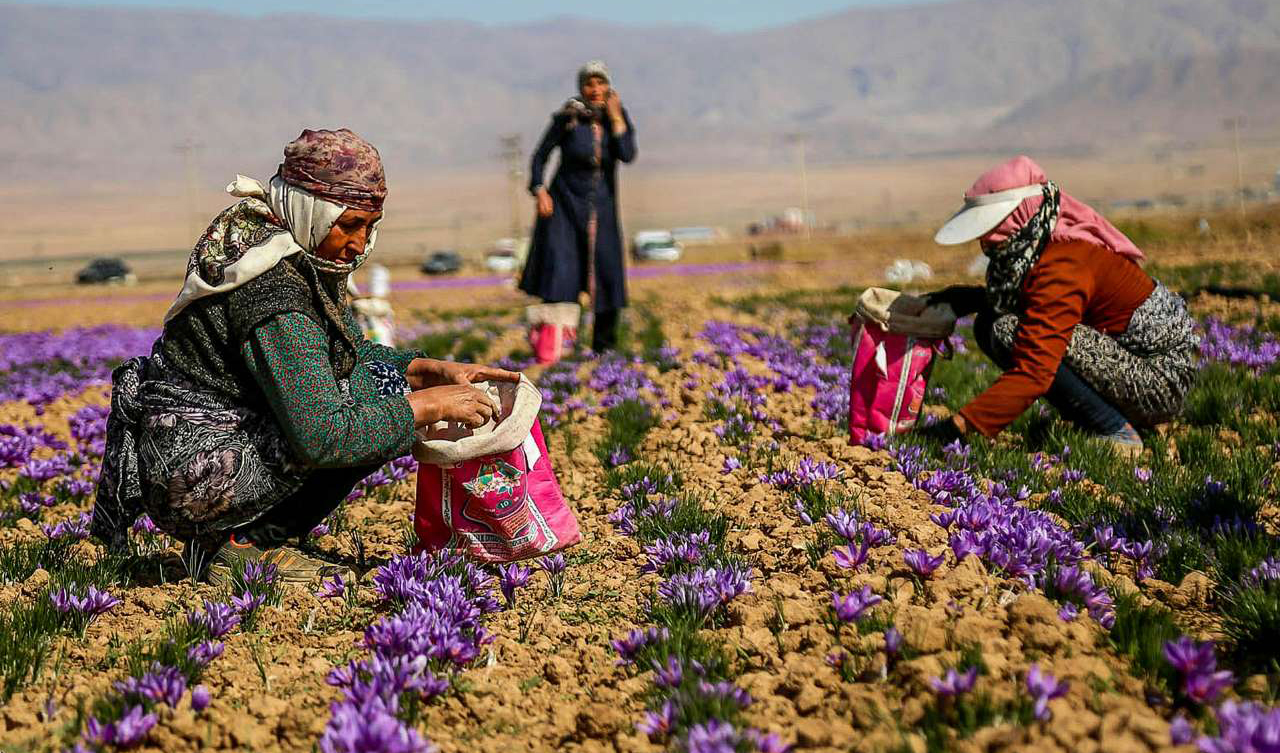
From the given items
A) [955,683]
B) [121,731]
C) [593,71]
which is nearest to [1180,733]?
[955,683]

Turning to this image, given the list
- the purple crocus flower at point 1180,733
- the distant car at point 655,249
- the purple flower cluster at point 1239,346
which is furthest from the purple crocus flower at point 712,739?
the distant car at point 655,249

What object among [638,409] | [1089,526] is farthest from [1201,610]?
[638,409]

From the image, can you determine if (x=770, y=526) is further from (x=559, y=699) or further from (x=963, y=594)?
(x=559, y=699)

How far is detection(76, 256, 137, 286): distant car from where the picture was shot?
1623 inches

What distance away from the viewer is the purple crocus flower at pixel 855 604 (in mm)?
2879

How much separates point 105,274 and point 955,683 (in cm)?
4566

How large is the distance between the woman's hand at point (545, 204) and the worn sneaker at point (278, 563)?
5.02m

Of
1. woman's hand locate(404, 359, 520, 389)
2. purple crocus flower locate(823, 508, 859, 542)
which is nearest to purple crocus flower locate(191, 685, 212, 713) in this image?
woman's hand locate(404, 359, 520, 389)

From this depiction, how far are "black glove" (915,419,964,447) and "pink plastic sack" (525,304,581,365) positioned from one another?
12.3ft

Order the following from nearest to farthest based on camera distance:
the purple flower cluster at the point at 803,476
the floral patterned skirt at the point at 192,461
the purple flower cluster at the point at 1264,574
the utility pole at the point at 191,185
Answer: the purple flower cluster at the point at 1264,574, the floral patterned skirt at the point at 192,461, the purple flower cluster at the point at 803,476, the utility pole at the point at 191,185

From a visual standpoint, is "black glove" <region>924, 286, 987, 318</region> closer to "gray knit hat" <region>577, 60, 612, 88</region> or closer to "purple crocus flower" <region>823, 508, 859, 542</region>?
"purple crocus flower" <region>823, 508, 859, 542</region>

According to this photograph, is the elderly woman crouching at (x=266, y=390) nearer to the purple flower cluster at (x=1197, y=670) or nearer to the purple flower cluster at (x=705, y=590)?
the purple flower cluster at (x=705, y=590)

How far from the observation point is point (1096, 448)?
4.57 meters

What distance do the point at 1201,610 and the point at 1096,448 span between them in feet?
5.44
